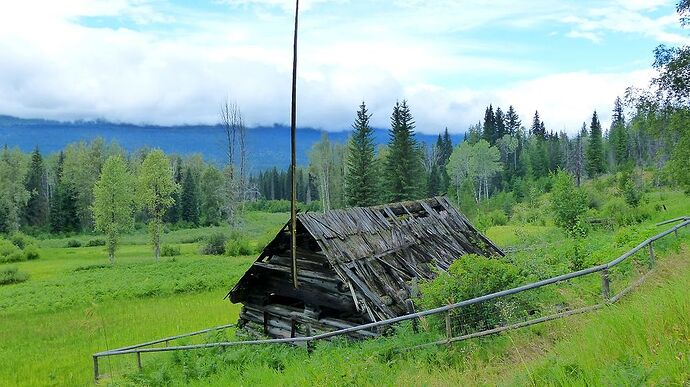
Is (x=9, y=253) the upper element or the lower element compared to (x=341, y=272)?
lower

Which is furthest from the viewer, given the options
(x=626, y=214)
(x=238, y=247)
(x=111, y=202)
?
(x=238, y=247)

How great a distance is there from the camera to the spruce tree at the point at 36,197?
83.4 m

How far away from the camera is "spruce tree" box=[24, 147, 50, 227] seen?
83.4 metres

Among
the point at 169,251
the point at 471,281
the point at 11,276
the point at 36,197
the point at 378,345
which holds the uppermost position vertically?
the point at 36,197

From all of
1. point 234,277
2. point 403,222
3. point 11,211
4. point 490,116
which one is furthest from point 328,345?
point 490,116

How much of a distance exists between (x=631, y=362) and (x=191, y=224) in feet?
292

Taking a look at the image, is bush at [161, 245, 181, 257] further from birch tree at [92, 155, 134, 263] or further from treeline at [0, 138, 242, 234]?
treeline at [0, 138, 242, 234]

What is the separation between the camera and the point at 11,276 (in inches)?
1625

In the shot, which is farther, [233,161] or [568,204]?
[233,161]

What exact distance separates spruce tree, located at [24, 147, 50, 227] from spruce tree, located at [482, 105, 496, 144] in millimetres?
94371

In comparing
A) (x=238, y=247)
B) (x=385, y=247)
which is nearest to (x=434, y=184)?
(x=238, y=247)

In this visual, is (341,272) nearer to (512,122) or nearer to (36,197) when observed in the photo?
(36,197)

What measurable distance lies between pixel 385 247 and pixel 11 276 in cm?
3881

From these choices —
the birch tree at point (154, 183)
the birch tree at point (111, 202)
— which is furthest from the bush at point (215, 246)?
the birch tree at point (111, 202)
